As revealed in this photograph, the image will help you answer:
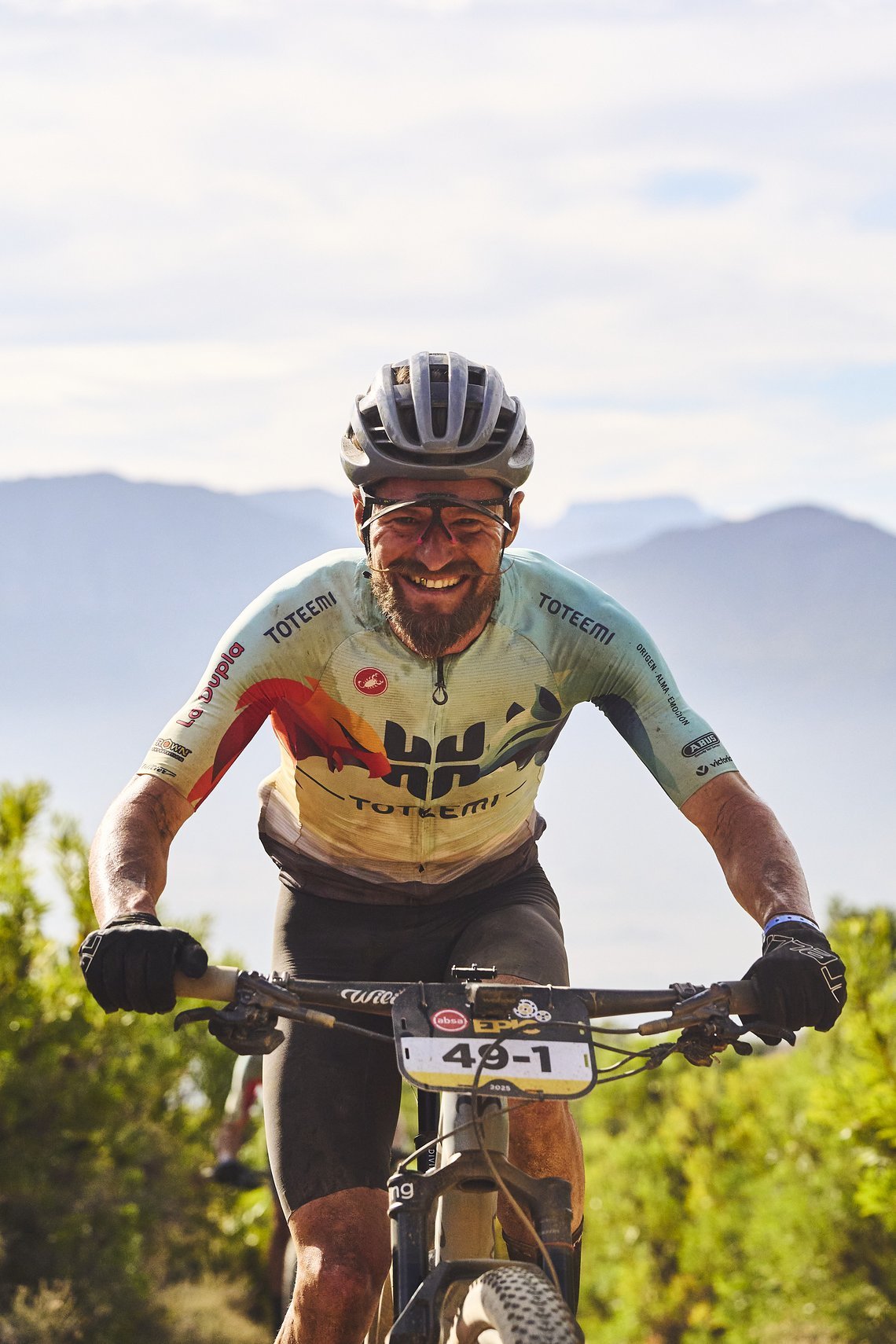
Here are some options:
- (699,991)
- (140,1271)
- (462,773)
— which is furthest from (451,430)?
(140,1271)

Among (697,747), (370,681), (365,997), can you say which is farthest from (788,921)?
(370,681)

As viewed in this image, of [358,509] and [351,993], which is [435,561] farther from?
[351,993]

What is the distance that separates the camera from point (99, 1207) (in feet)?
41.8

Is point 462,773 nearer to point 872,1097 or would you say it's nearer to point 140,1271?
point 872,1097

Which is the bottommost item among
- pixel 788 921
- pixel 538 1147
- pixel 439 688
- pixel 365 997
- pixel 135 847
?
pixel 538 1147

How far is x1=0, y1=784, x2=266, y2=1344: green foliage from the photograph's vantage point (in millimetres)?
12180

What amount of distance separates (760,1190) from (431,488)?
14.9 metres

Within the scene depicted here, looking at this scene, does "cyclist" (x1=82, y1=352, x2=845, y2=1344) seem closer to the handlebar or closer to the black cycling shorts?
the black cycling shorts

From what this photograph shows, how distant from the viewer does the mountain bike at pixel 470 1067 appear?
12.1 ft

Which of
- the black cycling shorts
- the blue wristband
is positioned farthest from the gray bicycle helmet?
the blue wristband

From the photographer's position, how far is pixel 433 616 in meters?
4.80

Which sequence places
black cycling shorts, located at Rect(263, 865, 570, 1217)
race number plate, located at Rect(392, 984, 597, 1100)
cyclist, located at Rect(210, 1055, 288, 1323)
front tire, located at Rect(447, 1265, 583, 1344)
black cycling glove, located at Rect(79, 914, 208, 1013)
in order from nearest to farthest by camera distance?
front tire, located at Rect(447, 1265, 583, 1344) → race number plate, located at Rect(392, 984, 597, 1100) → black cycling glove, located at Rect(79, 914, 208, 1013) → black cycling shorts, located at Rect(263, 865, 570, 1217) → cyclist, located at Rect(210, 1055, 288, 1323)

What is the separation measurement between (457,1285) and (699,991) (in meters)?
0.87

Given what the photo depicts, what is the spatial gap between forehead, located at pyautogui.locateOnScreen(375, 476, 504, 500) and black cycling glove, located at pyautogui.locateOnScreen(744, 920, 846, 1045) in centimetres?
160
